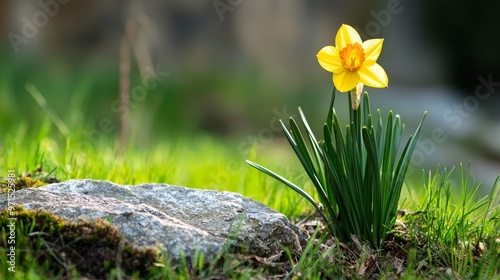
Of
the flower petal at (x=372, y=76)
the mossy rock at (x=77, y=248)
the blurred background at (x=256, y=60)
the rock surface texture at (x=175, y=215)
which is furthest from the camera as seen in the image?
the blurred background at (x=256, y=60)

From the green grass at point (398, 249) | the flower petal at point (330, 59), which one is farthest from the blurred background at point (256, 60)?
the flower petal at point (330, 59)

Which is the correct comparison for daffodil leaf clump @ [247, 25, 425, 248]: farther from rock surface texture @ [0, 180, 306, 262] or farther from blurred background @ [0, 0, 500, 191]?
blurred background @ [0, 0, 500, 191]

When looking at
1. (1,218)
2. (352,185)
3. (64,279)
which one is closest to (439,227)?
(352,185)

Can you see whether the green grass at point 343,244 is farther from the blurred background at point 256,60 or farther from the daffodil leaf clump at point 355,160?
the blurred background at point 256,60

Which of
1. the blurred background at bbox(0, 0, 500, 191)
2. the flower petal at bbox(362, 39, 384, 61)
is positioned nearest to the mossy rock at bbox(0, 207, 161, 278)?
the flower petal at bbox(362, 39, 384, 61)

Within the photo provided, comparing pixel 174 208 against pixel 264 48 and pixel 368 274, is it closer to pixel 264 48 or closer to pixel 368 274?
pixel 368 274

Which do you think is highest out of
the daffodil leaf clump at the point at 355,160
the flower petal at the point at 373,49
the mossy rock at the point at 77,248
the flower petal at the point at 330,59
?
the flower petal at the point at 373,49

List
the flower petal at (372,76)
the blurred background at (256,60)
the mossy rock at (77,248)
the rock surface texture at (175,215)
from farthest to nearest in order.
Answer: the blurred background at (256,60)
the flower petal at (372,76)
the rock surface texture at (175,215)
the mossy rock at (77,248)
